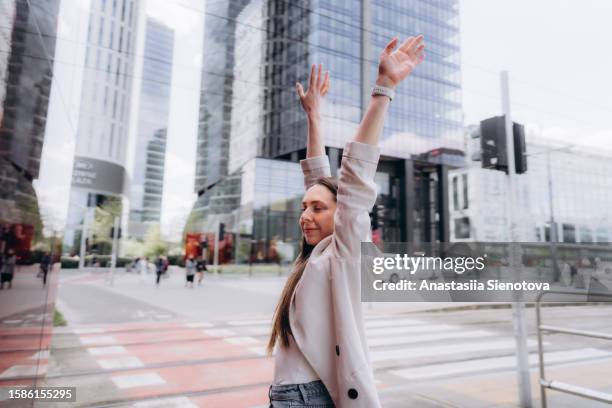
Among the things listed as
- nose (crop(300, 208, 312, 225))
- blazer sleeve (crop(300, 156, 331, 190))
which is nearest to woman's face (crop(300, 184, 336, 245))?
nose (crop(300, 208, 312, 225))

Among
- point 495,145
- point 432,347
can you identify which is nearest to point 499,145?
point 495,145

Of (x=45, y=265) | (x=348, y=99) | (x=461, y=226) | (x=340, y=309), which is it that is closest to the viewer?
(x=340, y=309)

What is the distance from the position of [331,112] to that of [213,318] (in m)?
23.6

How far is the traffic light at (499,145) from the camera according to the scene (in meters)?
4.24

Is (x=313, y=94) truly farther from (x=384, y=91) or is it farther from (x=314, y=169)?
(x=384, y=91)

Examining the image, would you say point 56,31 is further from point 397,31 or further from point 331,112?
point 397,31

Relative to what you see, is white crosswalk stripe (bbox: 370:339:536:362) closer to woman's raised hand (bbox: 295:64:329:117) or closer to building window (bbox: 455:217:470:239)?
woman's raised hand (bbox: 295:64:329:117)

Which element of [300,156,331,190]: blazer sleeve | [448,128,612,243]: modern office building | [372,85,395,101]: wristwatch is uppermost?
[448,128,612,243]: modern office building

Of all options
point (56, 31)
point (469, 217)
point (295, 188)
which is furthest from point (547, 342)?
point (469, 217)

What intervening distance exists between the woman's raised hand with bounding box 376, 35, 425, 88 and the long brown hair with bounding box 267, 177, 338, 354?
1.30ft

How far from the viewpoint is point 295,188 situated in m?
35.0

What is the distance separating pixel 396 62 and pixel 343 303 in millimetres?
788

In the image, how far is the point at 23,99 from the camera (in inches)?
92.5

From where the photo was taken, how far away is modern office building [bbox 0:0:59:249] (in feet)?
6.73
